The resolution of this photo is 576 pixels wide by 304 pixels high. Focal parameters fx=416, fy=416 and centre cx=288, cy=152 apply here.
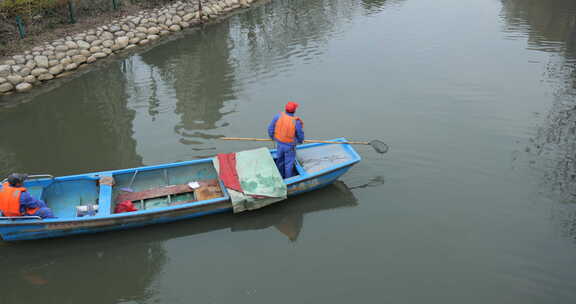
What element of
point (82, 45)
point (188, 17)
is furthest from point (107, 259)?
point (188, 17)

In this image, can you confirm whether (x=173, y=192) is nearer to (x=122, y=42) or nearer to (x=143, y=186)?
(x=143, y=186)

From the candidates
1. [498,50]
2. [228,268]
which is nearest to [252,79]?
[228,268]

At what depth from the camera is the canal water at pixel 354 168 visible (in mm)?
7852

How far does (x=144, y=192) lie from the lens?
9430 millimetres

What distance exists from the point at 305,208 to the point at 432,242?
112 inches

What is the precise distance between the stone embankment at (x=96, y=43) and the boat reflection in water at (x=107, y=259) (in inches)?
363

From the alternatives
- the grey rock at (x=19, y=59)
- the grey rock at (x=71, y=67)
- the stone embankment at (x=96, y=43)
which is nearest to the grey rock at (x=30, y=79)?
the stone embankment at (x=96, y=43)

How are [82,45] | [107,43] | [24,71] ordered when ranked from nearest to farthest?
1. [24,71]
2. [82,45]
3. [107,43]

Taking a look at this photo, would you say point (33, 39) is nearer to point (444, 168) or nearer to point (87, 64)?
point (87, 64)

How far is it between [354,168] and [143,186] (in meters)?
5.27

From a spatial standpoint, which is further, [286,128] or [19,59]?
[19,59]

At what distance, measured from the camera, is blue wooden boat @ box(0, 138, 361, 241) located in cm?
815

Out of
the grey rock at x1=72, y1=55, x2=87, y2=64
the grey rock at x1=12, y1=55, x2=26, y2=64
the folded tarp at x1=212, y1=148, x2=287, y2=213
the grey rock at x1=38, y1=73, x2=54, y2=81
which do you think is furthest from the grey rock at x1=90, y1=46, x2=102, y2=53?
the folded tarp at x1=212, y1=148, x2=287, y2=213

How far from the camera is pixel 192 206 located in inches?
337
